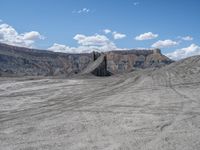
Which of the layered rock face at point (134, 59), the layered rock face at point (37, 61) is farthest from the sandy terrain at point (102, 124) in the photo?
the layered rock face at point (134, 59)

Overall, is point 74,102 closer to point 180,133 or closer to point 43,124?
point 43,124

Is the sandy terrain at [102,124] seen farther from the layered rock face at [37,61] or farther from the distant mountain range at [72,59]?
the distant mountain range at [72,59]

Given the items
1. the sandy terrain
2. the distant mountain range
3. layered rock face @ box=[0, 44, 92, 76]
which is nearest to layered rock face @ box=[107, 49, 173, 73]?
the distant mountain range

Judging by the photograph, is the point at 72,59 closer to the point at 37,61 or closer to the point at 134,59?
the point at 37,61

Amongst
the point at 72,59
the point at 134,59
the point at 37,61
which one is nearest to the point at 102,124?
the point at 37,61

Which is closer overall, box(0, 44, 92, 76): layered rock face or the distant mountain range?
box(0, 44, 92, 76): layered rock face

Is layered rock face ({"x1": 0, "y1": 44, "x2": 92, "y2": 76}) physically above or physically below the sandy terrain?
above

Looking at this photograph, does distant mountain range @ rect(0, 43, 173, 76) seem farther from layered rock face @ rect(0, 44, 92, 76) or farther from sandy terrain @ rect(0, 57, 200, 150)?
sandy terrain @ rect(0, 57, 200, 150)


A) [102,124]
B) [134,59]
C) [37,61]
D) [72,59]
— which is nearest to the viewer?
[102,124]

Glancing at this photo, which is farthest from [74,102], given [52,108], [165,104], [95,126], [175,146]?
[175,146]

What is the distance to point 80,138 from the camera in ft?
21.8

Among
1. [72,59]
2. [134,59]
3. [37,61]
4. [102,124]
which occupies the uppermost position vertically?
[72,59]

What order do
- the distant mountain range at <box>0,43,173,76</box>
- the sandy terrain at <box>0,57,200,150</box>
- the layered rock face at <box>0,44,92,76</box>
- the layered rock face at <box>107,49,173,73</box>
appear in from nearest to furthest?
1. the sandy terrain at <box>0,57,200,150</box>
2. the layered rock face at <box>0,44,92,76</box>
3. the distant mountain range at <box>0,43,173,76</box>
4. the layered rock face at <box>107,49,173,73</box>

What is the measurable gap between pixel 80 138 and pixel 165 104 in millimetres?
5054
